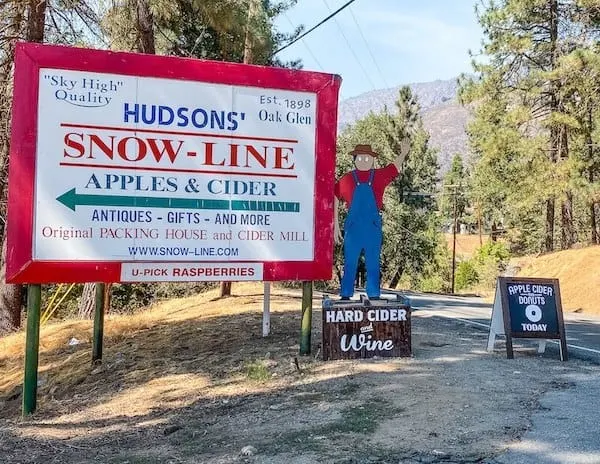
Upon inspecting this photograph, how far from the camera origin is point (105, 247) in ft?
22.9

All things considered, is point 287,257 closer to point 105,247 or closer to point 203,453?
point 105,247

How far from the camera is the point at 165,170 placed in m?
7.18

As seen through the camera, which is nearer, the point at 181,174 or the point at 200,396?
the point at 200,396

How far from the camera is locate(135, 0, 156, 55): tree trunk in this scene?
12.7 meters

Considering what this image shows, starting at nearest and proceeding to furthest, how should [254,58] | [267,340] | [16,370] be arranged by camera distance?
[267,340], [16,370], [254,58]

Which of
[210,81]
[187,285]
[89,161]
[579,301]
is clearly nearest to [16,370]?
[89,161]

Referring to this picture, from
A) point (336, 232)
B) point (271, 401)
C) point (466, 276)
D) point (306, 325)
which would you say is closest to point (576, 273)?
point (336, 232)

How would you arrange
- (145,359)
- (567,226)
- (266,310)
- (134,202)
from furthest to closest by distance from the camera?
(567,226)
(266,310)
(145,359)
(134,202)

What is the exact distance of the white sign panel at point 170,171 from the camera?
679 centimetres

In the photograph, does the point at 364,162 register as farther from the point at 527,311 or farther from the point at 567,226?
the point at 567,226

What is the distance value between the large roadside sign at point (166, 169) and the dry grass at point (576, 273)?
47.0ft

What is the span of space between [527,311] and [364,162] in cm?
271

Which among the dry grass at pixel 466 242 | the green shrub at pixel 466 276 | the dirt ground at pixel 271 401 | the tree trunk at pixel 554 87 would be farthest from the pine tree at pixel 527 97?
the dry grass at pixel 466 242

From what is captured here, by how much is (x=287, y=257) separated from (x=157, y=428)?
2684 mm
